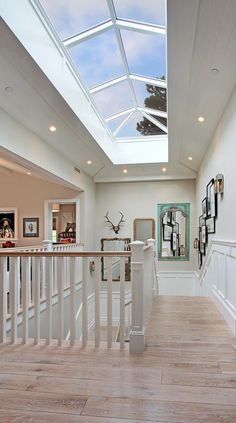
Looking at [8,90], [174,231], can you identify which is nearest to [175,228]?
[174,231]

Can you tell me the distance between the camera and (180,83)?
396 cm

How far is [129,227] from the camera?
8781mm

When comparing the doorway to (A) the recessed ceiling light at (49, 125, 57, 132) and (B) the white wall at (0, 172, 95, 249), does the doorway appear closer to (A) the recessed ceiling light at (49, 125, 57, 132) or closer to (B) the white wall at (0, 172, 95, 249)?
(B) the white wall at (0, 172, 95, 249)

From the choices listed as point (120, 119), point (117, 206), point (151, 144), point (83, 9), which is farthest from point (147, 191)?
point (83, 9)

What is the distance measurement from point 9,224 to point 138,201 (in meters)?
3.48

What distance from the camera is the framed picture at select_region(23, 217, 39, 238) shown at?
812cm

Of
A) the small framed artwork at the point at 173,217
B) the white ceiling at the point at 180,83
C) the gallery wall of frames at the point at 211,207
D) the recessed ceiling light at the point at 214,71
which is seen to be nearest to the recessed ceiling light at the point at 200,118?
the white ceiling at the point at 180,83

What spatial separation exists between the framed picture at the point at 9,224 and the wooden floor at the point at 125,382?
208 inches

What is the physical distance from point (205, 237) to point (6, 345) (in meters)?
4.40

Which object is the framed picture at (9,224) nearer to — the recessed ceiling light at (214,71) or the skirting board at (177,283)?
the skirting board at (177,283)

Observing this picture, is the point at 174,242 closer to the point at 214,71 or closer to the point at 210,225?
the point at 210,225

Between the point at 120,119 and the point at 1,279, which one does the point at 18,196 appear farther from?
the point at 1,279

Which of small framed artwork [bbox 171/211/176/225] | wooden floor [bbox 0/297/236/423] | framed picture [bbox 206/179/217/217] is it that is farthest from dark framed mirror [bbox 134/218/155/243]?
wooden floor [bbox 0/297/236/423]

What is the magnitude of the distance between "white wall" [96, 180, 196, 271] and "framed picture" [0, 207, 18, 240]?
2.20 m
